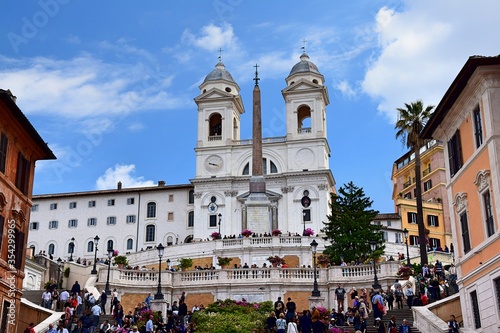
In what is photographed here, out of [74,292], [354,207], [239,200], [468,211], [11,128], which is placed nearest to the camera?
[468,211]

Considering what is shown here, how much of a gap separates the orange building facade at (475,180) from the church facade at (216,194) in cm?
5484

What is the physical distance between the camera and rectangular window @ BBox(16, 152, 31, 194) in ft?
104

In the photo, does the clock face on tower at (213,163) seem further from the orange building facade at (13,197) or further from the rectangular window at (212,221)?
the orange building facade at (13,197)

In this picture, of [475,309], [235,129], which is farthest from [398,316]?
[235,129]

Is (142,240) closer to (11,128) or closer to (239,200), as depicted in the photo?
(239,200)

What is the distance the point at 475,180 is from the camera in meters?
26.8

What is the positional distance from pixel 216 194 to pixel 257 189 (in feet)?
21.1

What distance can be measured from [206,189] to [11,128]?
58681mm

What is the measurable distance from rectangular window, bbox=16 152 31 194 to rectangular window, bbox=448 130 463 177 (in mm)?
18135

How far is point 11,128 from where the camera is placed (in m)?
30.4

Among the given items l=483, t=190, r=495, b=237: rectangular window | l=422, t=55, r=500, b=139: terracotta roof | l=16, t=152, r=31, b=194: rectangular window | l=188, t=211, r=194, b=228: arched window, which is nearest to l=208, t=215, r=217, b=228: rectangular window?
l=188, t=211, r=194, b=228: arched window

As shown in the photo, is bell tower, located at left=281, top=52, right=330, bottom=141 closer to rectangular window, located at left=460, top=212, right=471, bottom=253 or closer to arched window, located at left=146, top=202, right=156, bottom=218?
arched window, located at left=146, top=202, right=156, bottom=218

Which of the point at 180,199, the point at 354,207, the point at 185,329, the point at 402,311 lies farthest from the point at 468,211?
the point at 180,199

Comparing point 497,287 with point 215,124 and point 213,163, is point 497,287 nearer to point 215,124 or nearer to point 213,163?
point 213,163
